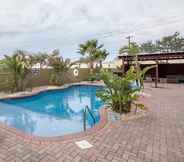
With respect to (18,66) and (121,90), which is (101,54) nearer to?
(18,66)

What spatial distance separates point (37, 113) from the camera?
10.2 m

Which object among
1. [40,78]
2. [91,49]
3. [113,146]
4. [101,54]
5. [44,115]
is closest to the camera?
[113,146]

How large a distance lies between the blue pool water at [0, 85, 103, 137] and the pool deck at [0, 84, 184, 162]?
79.5 inches

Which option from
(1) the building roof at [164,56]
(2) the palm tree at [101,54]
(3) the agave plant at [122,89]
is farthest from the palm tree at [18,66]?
(2) the palm tree at [101,54]

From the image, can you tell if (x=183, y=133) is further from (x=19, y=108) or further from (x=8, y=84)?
(x=8, y=84)

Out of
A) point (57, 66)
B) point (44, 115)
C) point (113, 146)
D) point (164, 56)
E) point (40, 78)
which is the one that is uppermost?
point (164, 56)

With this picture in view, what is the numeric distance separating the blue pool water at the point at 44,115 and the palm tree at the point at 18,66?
2.16m

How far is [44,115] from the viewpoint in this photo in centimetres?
979

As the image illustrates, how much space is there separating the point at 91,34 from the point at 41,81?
1533 centimetres

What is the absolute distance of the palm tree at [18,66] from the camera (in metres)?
14.3

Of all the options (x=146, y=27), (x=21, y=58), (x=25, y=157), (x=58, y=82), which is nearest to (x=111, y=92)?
Answer: (x=25, y=157)

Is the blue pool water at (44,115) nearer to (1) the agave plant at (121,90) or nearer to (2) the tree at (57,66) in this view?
(1) the agave plant at (121,90)

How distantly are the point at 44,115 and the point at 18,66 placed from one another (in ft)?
21.2

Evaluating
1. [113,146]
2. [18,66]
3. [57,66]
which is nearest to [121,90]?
[113,146]
